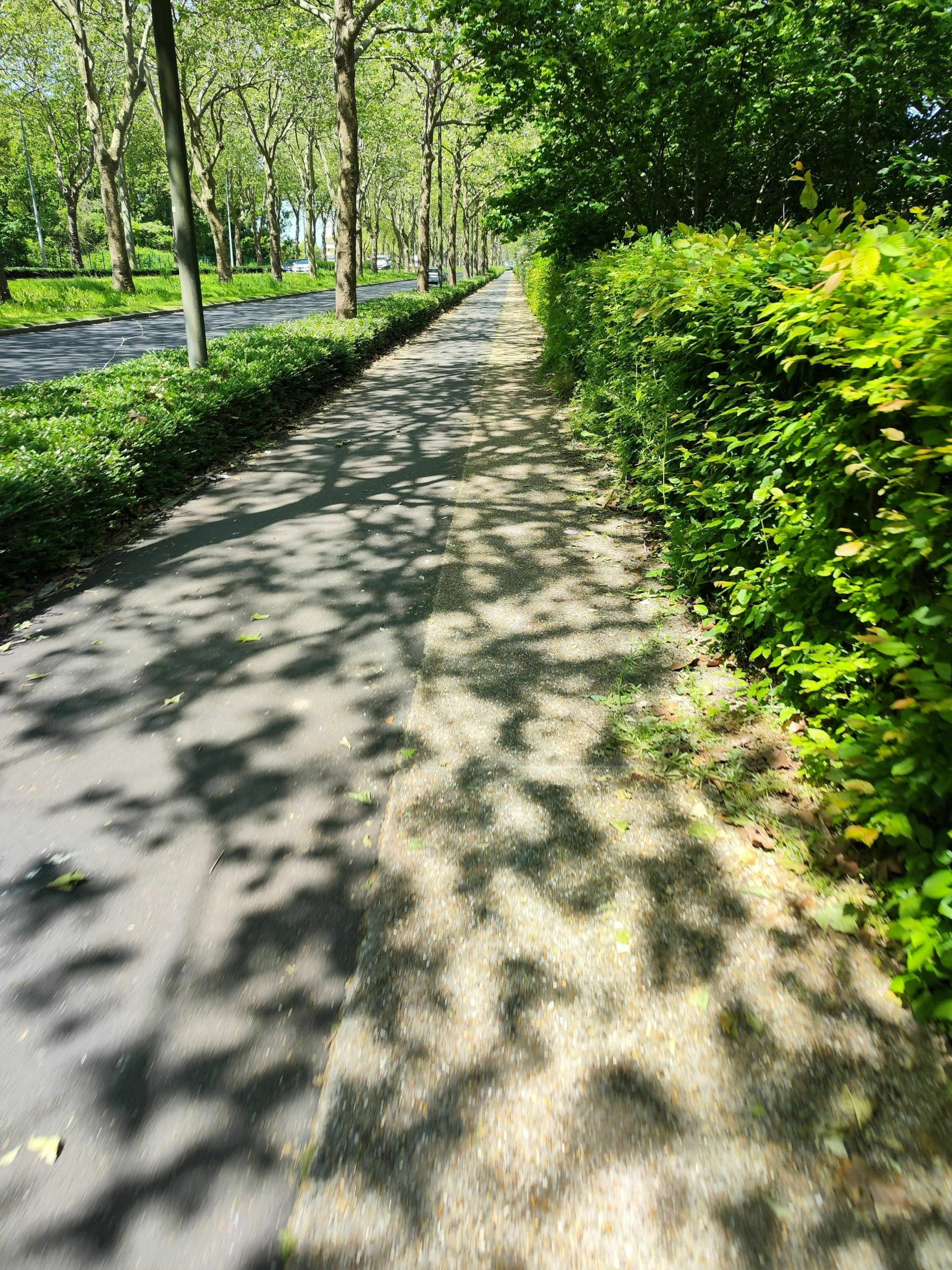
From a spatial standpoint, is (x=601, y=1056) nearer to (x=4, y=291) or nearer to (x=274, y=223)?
(x=4, y=291)

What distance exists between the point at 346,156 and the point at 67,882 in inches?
698

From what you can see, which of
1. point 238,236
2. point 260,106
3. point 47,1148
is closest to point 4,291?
point 260,106

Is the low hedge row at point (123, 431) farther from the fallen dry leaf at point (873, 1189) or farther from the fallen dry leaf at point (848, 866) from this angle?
the fallen dry leaf at point (873, 1189)

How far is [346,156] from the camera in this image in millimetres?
15789

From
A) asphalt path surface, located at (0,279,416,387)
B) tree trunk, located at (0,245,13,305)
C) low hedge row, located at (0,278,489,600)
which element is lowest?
low hedge row, located at (0,278,489,600)

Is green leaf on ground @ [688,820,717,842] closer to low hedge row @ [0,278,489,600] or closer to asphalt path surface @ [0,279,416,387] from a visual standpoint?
low hedge row @ [0,278,489,600]

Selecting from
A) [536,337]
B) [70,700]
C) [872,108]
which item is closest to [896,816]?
[70,700]

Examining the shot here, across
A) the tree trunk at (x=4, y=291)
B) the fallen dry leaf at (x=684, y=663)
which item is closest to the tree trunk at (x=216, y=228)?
the tree trunk at (x=4, y=291)

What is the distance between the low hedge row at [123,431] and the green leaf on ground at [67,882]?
9.59 feet

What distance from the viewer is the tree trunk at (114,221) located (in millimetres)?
22484

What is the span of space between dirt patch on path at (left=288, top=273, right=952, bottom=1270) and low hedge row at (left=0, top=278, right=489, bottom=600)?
3567 mm

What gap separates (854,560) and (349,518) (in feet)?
16.5

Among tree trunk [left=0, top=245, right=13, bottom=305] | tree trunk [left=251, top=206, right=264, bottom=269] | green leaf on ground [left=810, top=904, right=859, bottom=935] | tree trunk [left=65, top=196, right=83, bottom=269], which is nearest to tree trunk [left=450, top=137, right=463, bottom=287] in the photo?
tree trunk [left=65, top=196, right=83, bottom=269]

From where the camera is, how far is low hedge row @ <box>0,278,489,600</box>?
16.5 ft
